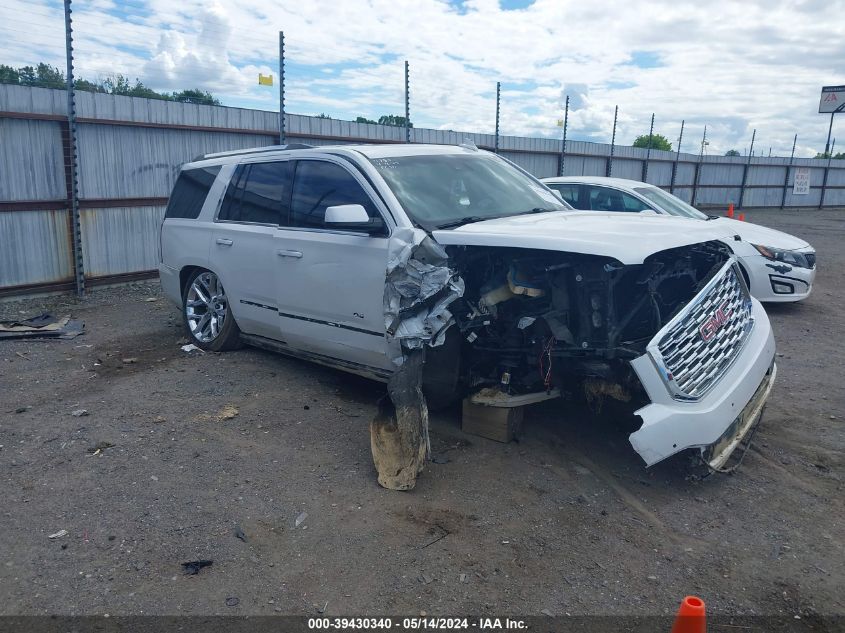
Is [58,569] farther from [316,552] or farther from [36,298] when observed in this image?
[36,298]

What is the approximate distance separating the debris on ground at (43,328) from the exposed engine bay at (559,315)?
15.4ft

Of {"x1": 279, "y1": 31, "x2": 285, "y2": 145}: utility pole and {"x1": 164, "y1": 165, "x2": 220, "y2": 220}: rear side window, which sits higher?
{"x1": 279, "y1": 31, "x2": 285, "y2": 145}: utility pole

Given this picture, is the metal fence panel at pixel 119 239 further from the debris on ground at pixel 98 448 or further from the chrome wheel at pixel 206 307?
the debris on ground at pixel 98 448

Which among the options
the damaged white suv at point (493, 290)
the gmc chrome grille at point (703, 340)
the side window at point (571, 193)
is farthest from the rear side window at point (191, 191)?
the side window at point (571, 193)

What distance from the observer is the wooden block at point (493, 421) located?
4.62 meters

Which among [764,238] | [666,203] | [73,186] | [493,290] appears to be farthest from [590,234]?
[73,186]

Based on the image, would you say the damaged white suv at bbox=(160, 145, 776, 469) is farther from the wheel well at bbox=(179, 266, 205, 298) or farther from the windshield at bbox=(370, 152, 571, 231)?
the wheel well at bbox=(179, 266, 205, 298)

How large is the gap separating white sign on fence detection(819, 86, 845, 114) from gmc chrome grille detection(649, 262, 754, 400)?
143 ft

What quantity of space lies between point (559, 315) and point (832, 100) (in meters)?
44.9

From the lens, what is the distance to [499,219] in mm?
4914

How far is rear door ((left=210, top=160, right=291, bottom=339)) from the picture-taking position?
5.59 m

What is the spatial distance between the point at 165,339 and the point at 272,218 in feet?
8.00

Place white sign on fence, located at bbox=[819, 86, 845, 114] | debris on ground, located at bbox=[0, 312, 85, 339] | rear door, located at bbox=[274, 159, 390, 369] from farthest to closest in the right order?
1. white sign on fence, located at bbox=[819, 86, 845, 114]
2. debris on ground, located at bbox=[0, 312, 85, 339]
3. rear door, located at bbox=[274, 159, 390, 369]

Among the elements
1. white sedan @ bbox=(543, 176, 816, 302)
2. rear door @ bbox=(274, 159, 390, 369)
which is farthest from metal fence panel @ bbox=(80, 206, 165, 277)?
white sedan @ bbox=(543, 176, 816, 302)
